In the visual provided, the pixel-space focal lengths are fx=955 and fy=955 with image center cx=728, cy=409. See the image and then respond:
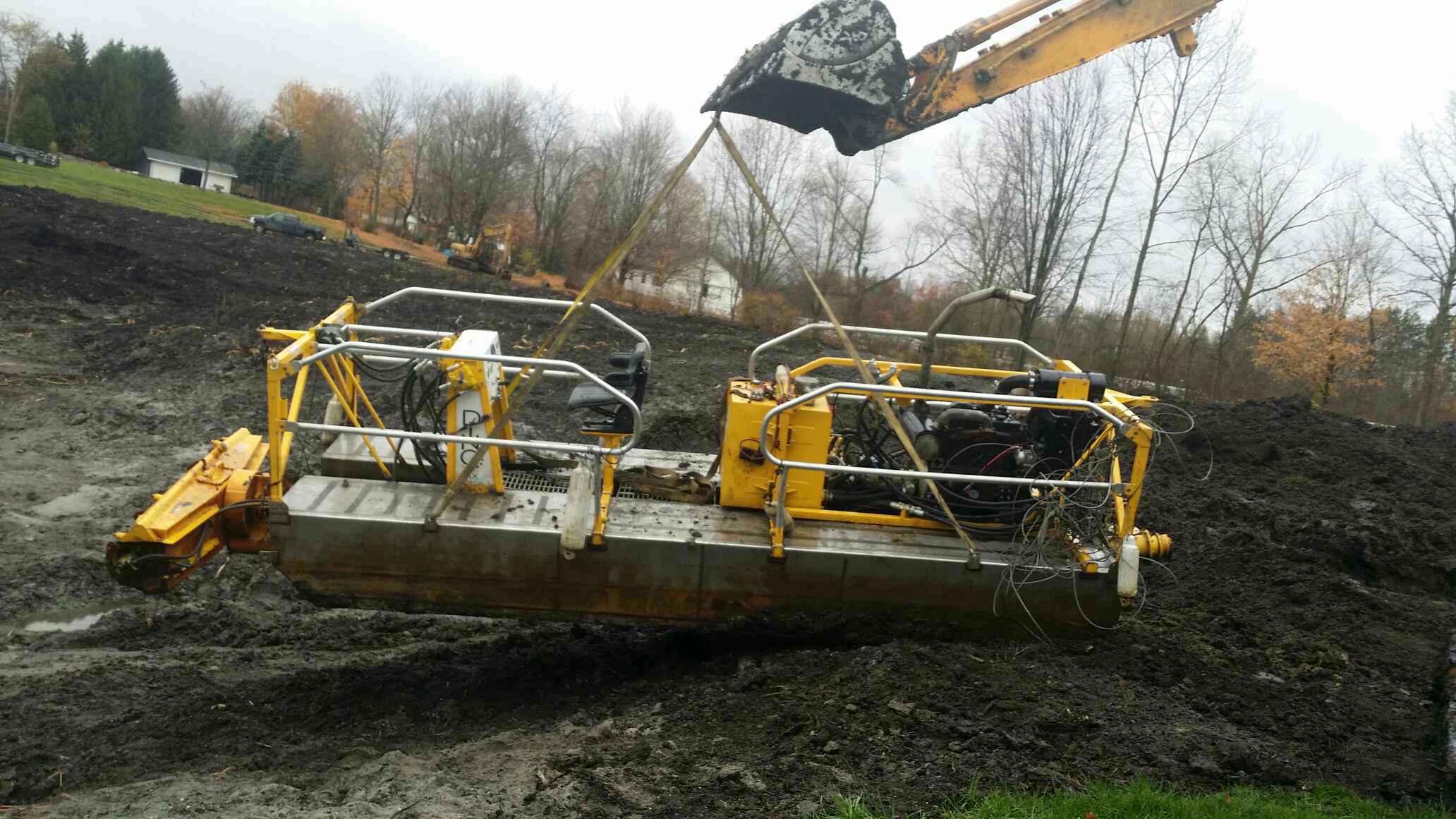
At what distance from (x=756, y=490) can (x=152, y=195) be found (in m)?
39.4

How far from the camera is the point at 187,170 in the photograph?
67.1 m

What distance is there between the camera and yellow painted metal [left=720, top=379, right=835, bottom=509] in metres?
5.30

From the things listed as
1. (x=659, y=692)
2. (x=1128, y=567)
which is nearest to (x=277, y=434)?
(x=659, y=692)

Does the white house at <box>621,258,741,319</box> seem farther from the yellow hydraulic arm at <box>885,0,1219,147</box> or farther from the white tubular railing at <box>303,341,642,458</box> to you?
the white tubular railing at <box>303,341,642,458</box>

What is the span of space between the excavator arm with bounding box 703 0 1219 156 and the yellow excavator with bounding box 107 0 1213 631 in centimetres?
1

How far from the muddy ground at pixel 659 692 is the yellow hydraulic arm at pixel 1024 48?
3013 millimetres

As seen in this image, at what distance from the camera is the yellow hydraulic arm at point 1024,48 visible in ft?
17.9

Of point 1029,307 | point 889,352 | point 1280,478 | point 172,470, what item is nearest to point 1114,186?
point 1029,307

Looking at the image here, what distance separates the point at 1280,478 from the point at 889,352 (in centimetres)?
1594

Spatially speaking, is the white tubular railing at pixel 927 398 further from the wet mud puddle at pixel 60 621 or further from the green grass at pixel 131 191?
the green grass at pixel 131 191

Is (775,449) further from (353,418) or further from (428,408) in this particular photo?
(353,418)

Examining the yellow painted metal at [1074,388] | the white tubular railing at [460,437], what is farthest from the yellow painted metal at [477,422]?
the yellow painted metal at [1074,388]

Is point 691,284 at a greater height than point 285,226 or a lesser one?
greater

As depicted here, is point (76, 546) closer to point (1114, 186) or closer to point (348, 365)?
point (348, 365)
